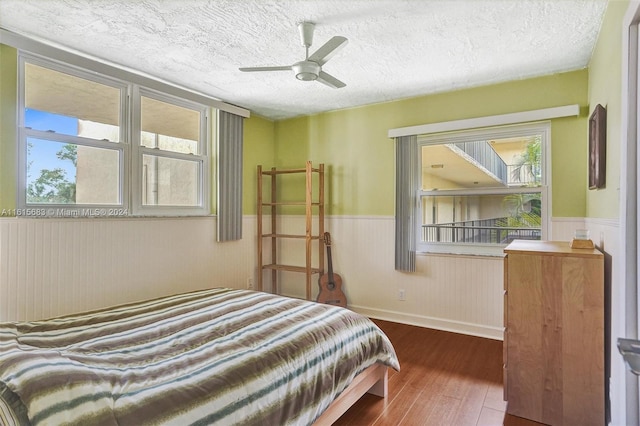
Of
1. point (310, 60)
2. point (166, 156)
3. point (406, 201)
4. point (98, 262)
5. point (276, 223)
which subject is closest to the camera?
point (310, 60)

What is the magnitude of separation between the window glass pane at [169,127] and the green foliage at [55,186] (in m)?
0.61

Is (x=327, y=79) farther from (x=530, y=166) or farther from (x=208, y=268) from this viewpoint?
(x=208, y=268)

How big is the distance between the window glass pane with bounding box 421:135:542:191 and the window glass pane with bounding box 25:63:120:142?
3.07 m

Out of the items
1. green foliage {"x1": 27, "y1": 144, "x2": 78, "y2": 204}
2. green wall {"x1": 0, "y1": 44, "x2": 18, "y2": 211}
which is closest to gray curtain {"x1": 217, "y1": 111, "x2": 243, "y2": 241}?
green foliage {"x1": 27, "y1": 144, "x2": 78, "y2": 204}

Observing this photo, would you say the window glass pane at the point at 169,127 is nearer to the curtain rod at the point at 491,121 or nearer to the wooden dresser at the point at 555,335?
the curtain rod at the point at 491,121

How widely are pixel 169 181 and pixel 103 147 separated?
68 cm

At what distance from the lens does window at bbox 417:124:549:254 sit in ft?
10.3

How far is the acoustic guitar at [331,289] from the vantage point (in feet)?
13.0

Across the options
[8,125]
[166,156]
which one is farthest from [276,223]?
[8,125]

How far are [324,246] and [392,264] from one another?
865 millimetres

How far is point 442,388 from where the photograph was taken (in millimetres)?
2324

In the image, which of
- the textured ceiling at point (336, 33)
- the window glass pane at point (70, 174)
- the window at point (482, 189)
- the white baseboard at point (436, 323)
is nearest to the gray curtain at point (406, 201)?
the window at point (482, 189)

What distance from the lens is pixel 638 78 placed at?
4.64ft

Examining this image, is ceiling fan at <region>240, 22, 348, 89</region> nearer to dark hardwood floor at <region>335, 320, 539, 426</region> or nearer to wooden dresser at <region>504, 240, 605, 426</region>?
wooden dresser at <region>504, 240, 605, 426</region>
